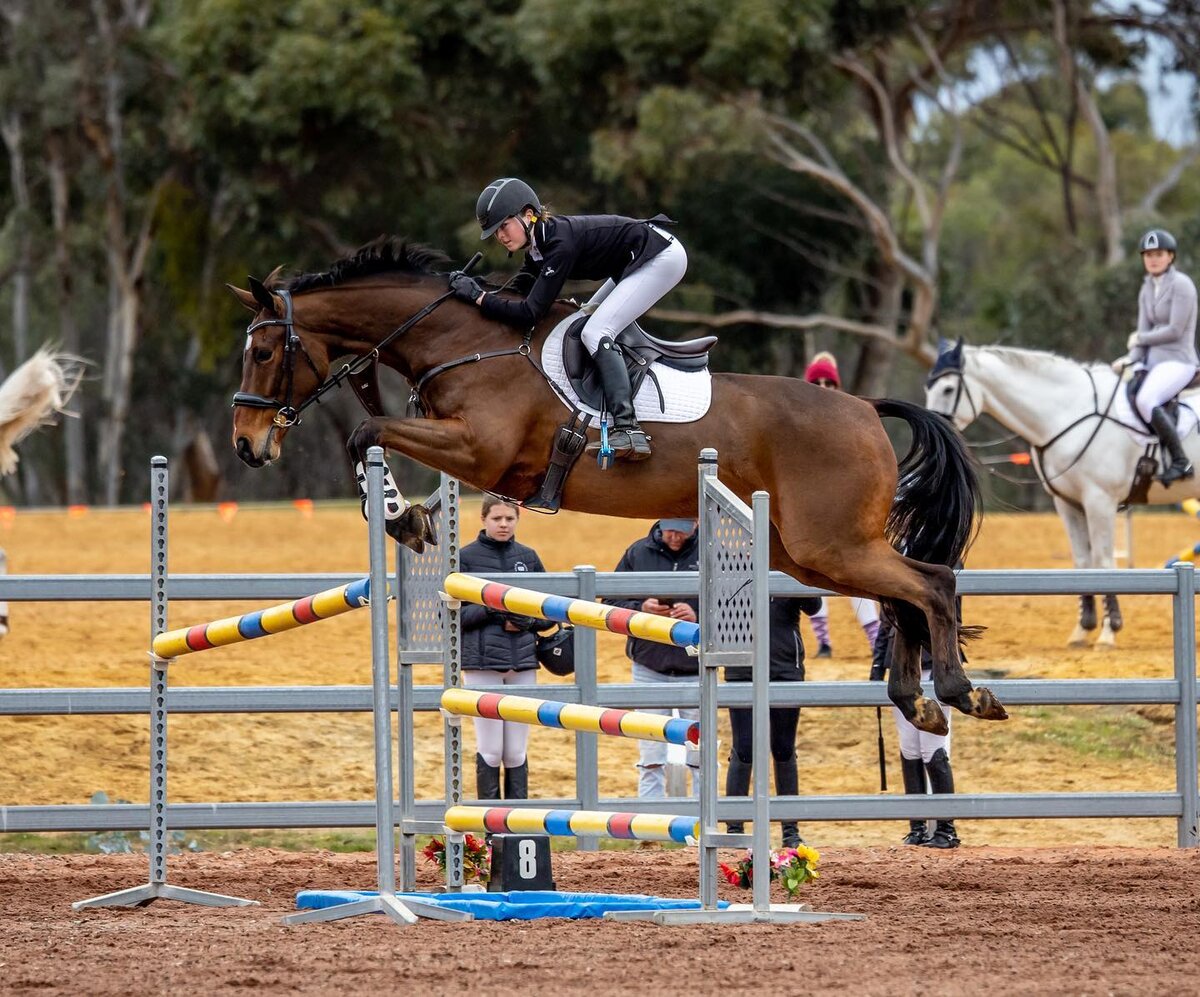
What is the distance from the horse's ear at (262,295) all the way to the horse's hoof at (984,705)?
3.24 metres

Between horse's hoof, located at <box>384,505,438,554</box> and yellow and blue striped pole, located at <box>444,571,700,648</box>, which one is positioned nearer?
yellow and blue striped pole, located at <box>444,571,700,648</box>

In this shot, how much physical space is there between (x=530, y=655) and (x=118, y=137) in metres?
29.9

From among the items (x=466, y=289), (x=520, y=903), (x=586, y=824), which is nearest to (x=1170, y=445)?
(x=466, y=289)

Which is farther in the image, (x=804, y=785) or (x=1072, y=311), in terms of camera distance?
(x=1072, y=311)

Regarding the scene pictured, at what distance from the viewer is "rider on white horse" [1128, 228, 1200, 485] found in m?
12.8

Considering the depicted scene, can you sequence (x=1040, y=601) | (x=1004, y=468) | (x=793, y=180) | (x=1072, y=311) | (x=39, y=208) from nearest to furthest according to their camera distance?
1. (x=1040, y=601)
2. (x=1004, y=468)
3. (x=1072, y=311)
4. (x=793, y=180)
5. (x=39, y=208)

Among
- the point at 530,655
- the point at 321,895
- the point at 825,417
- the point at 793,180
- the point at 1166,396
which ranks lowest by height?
the point at 321,895

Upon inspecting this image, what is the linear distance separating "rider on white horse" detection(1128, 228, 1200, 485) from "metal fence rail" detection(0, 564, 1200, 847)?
16.7ft

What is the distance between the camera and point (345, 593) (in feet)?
20.4

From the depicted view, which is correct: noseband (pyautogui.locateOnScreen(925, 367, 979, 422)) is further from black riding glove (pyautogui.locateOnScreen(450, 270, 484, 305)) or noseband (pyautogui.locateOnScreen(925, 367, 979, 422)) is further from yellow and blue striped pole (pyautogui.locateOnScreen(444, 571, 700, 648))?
yellow and blue striped pole (pyautogui.locateOnScreen(444, 571, 700, 648))

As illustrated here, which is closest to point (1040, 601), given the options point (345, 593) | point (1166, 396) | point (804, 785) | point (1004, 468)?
point (1166, 396)

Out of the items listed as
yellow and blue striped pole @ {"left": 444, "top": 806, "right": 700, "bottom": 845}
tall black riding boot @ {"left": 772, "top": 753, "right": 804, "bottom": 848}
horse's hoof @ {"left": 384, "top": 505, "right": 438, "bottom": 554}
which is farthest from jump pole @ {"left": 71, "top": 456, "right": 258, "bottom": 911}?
tall black riding boot @ {"left": 772, "top": 753, "right": 804, "bottom": 848}

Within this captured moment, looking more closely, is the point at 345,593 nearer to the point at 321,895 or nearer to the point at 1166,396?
the point at 321,895

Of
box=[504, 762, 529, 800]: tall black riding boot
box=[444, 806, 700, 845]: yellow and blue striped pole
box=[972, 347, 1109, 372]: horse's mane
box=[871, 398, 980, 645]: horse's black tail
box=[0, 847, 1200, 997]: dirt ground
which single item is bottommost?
box=[0, 847, 1200, 997]: dirt ground
